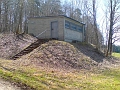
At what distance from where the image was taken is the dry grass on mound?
13.5m

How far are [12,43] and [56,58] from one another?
4.47 m

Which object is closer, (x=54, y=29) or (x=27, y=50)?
(x=27, y=50)

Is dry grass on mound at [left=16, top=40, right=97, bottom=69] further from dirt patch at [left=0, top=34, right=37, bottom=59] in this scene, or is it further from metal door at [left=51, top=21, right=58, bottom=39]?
metal door at [left=51, top=21, right=58, bottom=39]

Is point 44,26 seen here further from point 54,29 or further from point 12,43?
point 12,43

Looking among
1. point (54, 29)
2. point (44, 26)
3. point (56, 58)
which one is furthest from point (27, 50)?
point (44, 26)

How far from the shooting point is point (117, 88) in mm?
9180

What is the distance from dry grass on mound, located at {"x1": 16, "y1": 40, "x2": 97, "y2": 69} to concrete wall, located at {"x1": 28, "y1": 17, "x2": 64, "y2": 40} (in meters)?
2.66

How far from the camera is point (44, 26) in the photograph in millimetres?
21344

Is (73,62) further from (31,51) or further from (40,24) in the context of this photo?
(40,24)

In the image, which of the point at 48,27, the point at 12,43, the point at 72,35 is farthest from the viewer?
the point at 72,35

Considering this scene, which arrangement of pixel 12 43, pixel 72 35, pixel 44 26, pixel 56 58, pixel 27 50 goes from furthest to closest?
pixel 72 35 < pixel 44 26 < pixel 12 43 < pixel 27 50 < pixel 56 58

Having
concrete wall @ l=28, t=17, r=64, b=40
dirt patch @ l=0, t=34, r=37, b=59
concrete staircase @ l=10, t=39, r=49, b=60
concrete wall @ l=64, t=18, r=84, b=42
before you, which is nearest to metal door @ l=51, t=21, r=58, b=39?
concrete wall @ l=28, t=17, r=64, b=40

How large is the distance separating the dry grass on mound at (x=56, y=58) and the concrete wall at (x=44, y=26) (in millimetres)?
2663

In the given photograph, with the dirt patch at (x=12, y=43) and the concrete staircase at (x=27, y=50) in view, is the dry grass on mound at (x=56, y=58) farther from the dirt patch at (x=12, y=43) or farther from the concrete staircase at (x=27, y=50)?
the dirt patch at (x=12, y=43)
